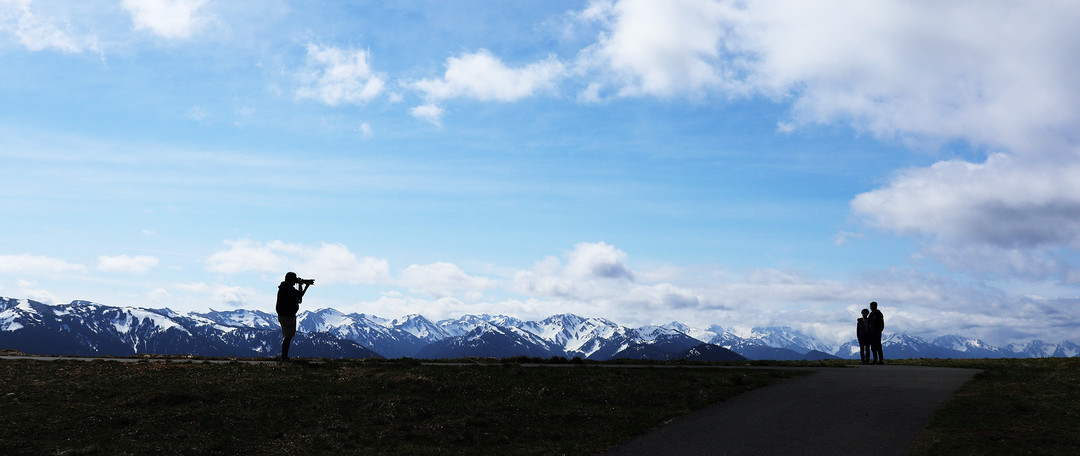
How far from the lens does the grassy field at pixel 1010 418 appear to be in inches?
536

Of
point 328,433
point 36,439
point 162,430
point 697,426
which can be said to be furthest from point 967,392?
point 36,439

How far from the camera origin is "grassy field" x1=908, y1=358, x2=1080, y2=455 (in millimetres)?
13625

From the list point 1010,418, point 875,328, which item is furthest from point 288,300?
point 875,328

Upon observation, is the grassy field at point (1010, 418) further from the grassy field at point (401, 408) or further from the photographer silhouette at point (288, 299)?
the photographer silhouette at point (288, 299)

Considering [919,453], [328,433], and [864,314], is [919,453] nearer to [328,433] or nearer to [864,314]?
[328,433]

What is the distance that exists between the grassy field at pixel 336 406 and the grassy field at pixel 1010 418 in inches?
230

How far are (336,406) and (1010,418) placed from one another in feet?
55.3

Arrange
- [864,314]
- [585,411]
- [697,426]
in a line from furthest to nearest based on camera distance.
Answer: [864,314], [585,411], [697,426]

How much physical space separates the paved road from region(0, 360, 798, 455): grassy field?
33.9 inches

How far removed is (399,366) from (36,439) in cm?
1159

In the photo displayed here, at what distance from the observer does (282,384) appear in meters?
20.3

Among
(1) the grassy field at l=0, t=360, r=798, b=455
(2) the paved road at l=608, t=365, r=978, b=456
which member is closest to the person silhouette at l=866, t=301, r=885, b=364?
(2) the paved road at l=608, t=365, r=978, b=456

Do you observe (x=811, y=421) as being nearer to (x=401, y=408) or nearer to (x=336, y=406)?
(x=401, y=408)

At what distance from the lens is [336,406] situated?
17.9m
